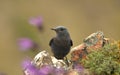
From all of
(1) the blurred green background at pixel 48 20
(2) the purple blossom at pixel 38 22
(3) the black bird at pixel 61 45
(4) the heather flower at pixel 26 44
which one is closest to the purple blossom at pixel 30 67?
(4) the heather flower at pixel 26 44

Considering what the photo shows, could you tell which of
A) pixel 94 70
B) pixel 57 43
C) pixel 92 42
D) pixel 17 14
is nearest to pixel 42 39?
pixel 94 70

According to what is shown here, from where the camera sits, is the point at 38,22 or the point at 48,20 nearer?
the point at 38,22

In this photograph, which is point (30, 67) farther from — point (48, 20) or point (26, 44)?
point (48, 20)

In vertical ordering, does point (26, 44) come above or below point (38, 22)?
below

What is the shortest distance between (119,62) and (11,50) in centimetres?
1249

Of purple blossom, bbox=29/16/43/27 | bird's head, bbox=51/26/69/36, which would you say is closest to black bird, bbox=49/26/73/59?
bird's head, bbox=51/26/69/36

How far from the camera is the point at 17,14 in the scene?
26594 mm

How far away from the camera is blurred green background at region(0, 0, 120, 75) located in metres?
22.2

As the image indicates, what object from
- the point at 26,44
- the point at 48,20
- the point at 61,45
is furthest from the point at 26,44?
the point at 48,20

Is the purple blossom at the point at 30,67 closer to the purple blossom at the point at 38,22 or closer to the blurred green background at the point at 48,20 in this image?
the purple blossom at the point at 38,22

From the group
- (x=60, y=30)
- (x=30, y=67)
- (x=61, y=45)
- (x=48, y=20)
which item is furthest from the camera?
(x=48, y=20)

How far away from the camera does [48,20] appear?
2602 centimetres

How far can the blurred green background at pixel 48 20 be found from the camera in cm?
2225

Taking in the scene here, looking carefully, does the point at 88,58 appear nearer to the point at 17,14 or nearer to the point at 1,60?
the point at 1,60
